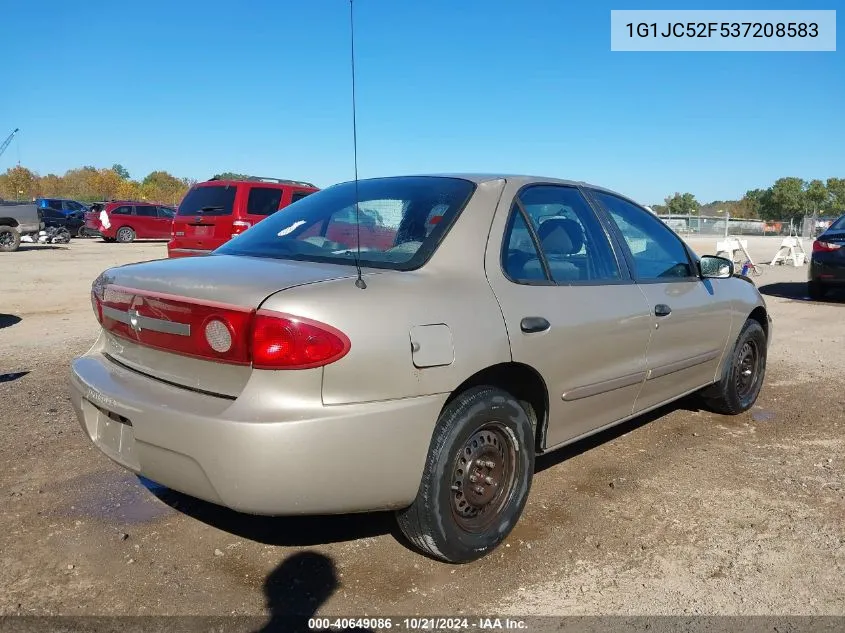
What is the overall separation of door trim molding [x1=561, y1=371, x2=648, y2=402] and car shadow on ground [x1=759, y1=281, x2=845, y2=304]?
380 inches

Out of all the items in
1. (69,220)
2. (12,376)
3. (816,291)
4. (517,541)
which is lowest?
(517,541)

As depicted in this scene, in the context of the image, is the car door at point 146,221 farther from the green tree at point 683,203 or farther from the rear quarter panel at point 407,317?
the green tree at point 683,203

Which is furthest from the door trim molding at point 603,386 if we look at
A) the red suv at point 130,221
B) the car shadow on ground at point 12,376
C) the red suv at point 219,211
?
the red suv at point 130,221

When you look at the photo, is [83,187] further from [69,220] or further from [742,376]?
[742,376]

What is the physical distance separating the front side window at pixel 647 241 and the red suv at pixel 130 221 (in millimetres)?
25809

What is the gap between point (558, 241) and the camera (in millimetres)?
3496

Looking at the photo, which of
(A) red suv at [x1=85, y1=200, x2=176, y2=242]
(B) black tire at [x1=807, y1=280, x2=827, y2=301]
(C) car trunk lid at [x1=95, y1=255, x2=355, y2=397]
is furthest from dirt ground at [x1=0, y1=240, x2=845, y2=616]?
(A) red suv at [x1=85, y1=200, x2=176, y2=242]

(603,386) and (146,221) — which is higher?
(146,221)

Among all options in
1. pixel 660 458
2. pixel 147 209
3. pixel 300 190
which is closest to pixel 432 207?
pixel 660 458

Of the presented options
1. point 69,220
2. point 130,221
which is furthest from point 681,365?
point 69,220

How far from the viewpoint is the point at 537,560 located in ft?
9.75

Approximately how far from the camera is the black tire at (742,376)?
4.84 metres

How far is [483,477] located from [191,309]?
1350mm

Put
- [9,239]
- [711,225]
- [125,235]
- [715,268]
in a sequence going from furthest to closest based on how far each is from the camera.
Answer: [711,225], [125,235], [9,239], [715,268]
